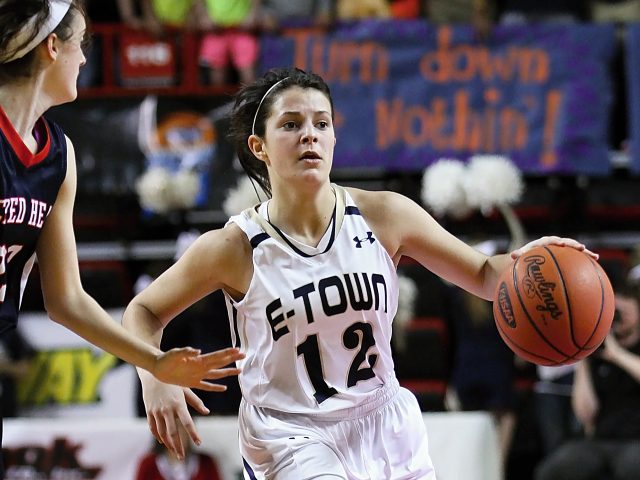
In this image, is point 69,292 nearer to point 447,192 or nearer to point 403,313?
point 403,313

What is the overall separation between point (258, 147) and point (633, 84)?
485cm

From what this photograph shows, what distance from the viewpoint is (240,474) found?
5.79m

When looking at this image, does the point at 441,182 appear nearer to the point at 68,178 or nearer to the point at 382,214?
the point at 382,214

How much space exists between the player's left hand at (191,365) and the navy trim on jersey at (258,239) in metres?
0.71

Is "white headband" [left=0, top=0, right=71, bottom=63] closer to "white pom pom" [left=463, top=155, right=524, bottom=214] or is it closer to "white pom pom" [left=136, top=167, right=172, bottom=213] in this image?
"white pom pom" [left=463, top=155, right=524, bottom=214]

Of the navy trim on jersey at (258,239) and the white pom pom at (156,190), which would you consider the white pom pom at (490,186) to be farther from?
the navy trim on jersey at (258,239)

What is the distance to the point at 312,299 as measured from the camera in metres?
3.43

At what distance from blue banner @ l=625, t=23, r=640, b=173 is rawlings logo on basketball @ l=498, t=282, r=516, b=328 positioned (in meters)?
4.63

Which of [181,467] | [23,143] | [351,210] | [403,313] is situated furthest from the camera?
[403,313]

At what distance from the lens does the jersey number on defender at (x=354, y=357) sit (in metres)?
3.43

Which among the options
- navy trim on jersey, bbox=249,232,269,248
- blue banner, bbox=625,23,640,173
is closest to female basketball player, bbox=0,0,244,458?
navy trim on jersey, bbox=249,232,269,248

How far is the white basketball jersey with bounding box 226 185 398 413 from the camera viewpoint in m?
3.43

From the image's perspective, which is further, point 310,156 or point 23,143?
point 310,156

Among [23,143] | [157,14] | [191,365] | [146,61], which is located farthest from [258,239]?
[157,14]
